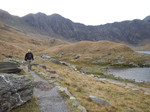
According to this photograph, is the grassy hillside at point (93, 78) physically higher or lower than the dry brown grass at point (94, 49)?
lower

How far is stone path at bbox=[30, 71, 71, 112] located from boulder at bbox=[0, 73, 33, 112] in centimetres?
156

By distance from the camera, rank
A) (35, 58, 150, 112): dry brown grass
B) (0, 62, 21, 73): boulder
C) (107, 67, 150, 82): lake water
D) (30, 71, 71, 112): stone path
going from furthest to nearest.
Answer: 1. (107, 67, 150, 82): lake water
2. (0, 62, 21, 73): boulder
3. (35, 58, 150, 112): dry brown grass
4. (30, 71, 71, 112): stone path

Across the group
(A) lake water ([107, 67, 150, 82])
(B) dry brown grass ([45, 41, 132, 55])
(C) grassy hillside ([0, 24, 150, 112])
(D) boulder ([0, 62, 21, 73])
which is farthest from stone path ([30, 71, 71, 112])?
(B) dry brown grass ([45, 41, 132, 55])

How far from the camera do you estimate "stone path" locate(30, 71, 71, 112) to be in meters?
10.5

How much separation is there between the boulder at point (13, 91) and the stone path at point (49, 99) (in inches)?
61.4

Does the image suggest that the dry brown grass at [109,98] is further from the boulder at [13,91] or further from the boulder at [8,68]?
the boulder at [8,68]

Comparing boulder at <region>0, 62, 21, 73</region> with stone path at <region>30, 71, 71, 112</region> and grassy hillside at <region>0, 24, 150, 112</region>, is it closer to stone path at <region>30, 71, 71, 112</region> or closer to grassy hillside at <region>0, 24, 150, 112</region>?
stone path at <region>30, 71, 71, 112</region>

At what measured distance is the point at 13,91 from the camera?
962cm

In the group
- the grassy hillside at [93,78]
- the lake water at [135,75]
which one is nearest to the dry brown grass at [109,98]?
the grassy hillside at [93,78]

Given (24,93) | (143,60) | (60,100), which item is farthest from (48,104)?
(143,60)

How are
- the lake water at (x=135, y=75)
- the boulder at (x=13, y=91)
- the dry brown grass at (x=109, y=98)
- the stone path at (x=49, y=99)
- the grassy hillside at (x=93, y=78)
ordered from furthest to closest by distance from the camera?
the lake water at (x=135, y=75)
the grassy hillside at (x=93, y=78)
the dry brown grass at (x=109, y=98)
the stone path at (x=49, y=99)
the boulder at (x=13, y=91)

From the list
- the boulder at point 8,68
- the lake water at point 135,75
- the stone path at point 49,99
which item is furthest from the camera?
the lake water at point 135,75

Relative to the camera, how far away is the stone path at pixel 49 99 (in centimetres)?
1049

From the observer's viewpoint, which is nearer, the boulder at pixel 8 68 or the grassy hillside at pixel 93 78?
the grassy hillside at pixel 93 78
